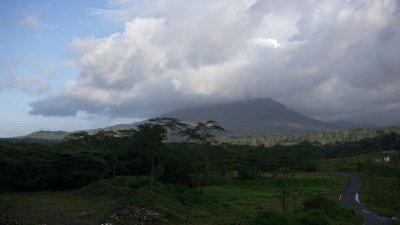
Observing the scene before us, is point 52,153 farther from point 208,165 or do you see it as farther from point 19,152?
point 208,165

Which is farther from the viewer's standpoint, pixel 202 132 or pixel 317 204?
pixel 202 132

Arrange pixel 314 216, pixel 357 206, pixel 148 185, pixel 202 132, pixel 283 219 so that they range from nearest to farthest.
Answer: pixel 283 219
pixel 314 216
pixel 357 206
pixel 148 185
pixel 202 132

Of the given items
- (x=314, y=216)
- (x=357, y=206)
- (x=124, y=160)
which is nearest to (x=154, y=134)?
(x=124, y=160)

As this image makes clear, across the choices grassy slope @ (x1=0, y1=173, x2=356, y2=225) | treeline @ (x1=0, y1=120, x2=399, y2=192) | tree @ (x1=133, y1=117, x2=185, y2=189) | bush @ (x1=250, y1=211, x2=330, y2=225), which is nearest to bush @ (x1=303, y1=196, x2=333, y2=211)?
grassy slope @ (x1=0, y1=173, x2=356, y2=225)

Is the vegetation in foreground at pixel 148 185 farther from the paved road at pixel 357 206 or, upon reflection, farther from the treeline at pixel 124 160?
the paved road at pixel 357 206

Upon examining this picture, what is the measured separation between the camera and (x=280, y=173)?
80062 millimetres

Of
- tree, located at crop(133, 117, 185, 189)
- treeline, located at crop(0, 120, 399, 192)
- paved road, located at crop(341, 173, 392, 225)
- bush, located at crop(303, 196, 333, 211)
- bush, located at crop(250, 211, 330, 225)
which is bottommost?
paved road, located at crop(341, 173, 392, 225)

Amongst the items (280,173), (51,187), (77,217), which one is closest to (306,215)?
(77,217)

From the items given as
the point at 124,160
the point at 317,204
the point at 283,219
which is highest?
the point at 124,160

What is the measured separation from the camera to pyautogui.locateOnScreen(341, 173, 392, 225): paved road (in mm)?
27453

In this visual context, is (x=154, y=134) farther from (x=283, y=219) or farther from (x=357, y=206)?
(x=283, y=219)

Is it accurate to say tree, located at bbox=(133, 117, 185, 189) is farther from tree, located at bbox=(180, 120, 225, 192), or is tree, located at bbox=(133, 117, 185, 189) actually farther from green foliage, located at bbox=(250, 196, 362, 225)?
green foliage, located at bbox=(250, 196, 362, 225)

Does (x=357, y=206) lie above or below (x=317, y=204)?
below

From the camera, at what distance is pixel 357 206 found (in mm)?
35625
